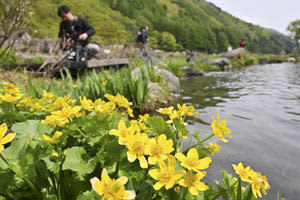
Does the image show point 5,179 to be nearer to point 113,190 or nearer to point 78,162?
point 78,162

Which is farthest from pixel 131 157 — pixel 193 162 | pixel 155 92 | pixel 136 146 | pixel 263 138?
pixel 155 92

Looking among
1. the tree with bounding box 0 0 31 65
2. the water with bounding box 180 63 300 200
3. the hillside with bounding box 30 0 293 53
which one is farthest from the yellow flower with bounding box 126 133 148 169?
the hillside with bounding box 30 0 293 53

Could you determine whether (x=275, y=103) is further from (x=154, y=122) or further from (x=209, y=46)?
(x=209, y=46)

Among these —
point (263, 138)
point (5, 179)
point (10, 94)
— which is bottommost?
point (263, 138)

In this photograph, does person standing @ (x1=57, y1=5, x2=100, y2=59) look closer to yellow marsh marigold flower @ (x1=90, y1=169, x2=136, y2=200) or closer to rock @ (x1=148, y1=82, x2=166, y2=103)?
rock @ (x1=148, y1=82, x2=166, y2=103)

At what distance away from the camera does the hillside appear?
23994mm

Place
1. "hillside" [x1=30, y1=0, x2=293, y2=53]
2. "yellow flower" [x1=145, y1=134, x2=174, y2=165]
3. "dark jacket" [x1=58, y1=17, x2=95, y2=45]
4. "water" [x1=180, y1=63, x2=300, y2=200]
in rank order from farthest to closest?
1. "hillside" [x1=30, y1=0, x2=293, y2=53]
2. "dark jacket" [x1=58, y1=17, x2=95, y2=45]
3. "water" [x1=180, y1=63, x2=300, y2=200]
4. "yellow flower" [x1=145, y1=134, x2=174, y2=165]

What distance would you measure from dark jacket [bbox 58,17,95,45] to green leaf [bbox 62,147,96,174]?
5212 mm

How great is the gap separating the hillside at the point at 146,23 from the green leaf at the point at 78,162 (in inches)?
519

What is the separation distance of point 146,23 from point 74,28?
49300 mm

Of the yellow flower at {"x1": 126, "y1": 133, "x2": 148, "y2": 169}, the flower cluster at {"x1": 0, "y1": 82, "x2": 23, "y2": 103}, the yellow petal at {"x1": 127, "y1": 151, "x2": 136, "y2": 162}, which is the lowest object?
the yellow petal at {"x1": 127, "y1": 151, "x2": 136, "y2": 162}

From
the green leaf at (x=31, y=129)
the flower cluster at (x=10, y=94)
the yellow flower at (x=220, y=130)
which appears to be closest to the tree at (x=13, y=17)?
the flower cluster at (x=10, y=94)

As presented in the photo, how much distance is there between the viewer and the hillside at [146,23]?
78.7 ft

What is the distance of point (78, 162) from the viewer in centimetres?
73
